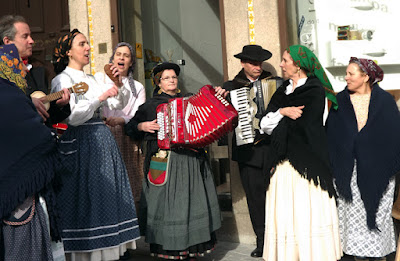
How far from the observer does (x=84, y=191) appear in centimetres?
435

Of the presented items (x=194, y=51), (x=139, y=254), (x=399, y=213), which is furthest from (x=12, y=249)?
(x=194, y=51)

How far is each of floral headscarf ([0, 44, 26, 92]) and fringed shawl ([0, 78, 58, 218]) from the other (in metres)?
0.05

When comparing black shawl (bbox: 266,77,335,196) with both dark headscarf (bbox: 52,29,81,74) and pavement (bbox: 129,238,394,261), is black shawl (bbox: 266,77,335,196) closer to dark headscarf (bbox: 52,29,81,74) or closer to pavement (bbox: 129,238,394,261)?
pavement (bbox: 129,238,394,261)

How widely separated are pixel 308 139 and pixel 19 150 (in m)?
2.37

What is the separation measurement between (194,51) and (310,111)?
4.19m

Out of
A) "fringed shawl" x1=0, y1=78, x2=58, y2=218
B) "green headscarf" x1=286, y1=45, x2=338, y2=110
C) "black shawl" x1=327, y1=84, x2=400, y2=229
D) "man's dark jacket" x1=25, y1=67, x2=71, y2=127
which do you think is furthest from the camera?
"black shawl" x1=327, y1=84, x2=400, y2=229

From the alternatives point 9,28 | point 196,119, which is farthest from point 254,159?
point 9,28

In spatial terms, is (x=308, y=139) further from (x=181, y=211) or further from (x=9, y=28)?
(x=9, y=28)

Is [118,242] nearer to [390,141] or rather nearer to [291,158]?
[291,158]

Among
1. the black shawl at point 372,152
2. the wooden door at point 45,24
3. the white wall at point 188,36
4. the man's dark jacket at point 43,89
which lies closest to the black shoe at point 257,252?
the black shawl at point 372,152

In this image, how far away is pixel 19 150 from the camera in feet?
9.65

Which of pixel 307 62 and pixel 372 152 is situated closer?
pixel 307 62

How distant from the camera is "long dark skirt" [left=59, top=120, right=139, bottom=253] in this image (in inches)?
170

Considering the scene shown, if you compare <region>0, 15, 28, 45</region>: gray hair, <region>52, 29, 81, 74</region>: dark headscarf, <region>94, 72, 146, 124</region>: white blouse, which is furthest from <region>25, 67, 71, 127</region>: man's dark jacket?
<region>94, 72, 146, 124</region>: white blouse
